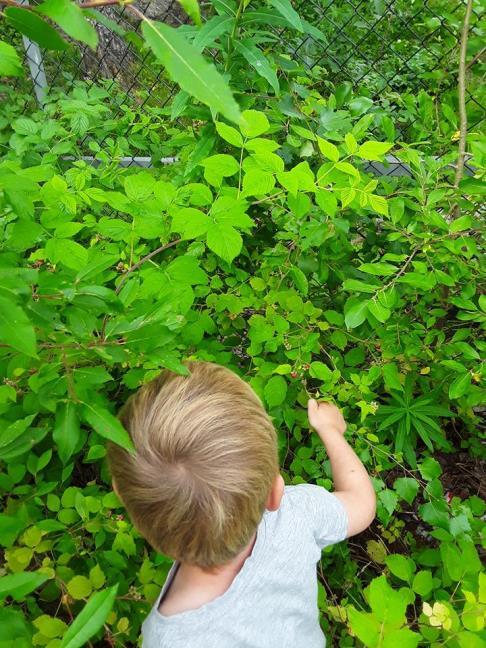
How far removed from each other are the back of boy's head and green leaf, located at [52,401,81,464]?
87mm

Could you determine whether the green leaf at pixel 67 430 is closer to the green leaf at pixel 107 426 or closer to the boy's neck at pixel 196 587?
the green leaf at pixel 107 426

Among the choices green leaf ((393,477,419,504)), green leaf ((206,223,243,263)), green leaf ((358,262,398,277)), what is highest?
green leaf ((206,223,243,263))

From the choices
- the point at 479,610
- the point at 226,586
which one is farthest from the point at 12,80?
the point at 479,610

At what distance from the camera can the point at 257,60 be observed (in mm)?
1475

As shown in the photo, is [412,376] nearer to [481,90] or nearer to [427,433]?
A: [427,433]

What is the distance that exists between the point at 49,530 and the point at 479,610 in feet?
3.65

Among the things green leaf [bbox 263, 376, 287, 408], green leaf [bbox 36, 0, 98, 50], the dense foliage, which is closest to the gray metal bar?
the dense foliage

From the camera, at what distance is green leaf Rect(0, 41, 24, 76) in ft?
2.51

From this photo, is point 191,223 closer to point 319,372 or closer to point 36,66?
point 319,372

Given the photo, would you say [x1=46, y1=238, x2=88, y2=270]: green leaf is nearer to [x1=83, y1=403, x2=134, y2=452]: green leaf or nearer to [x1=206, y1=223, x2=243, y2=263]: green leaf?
[x1=206, y1=223, x2=243, y2=263]: green leaf

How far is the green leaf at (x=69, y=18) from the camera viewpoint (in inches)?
20.0

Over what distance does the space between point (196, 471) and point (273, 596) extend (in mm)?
418

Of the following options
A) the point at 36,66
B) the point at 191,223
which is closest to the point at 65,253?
the point at 191,223

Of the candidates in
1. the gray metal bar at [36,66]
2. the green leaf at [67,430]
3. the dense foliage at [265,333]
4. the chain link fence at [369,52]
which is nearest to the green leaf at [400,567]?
the dense foliage at [265,333]
